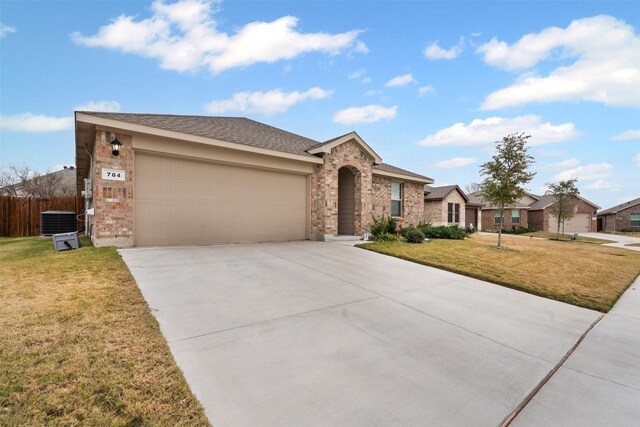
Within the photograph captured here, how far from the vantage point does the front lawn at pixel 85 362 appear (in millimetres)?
1844

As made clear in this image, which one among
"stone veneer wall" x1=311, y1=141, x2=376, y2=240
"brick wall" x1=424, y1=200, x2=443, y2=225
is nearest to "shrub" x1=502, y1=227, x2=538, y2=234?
"brick wall" x1=424, y1=200, x2=443, y2=225

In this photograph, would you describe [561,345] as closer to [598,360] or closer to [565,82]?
[598,360]

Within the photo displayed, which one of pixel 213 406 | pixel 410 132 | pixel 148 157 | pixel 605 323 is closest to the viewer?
pixel 213 406

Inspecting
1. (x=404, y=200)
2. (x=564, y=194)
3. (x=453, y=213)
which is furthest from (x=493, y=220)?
(x=404, y=200)

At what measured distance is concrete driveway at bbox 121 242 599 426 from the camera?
2148mm

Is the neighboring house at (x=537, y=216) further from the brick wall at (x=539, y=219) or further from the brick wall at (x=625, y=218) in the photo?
the brick wall at (x=625, y=218)

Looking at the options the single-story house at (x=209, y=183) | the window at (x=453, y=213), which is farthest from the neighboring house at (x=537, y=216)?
the single-story house at (x=209, y=183)

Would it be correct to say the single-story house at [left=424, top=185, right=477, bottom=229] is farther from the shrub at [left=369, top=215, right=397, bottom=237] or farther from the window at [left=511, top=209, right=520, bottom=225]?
the window at [left=511, top=209, right=520, bottom=225]

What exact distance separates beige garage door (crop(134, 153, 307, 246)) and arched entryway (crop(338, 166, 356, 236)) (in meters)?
2.65

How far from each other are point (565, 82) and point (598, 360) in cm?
1353

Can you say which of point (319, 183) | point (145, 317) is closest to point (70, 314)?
point (145, 317)

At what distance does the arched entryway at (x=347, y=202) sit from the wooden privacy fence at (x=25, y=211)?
42.3 ft

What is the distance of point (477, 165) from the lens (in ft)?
41.7

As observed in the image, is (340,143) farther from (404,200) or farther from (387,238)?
(404,200)
